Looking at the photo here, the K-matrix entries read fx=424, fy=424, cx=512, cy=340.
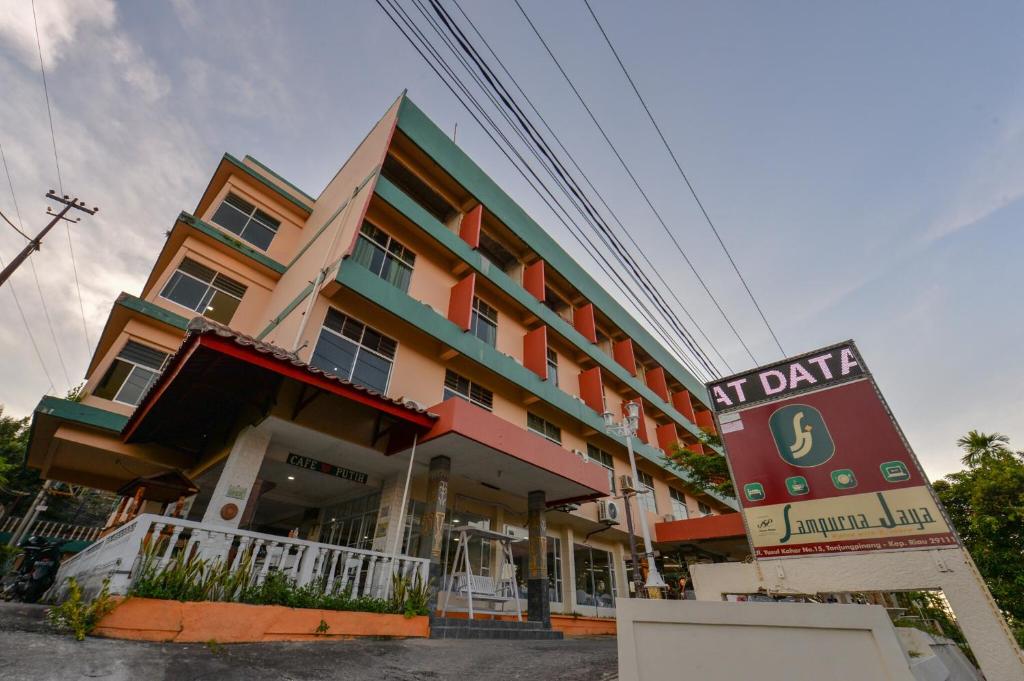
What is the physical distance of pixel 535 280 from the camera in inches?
675

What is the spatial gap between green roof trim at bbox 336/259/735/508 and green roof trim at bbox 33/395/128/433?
228 inches

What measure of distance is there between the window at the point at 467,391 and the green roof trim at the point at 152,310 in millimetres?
7044

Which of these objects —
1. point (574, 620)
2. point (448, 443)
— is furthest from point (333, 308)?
point (574, 620)

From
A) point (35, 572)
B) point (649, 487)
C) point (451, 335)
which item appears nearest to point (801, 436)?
point (451, 335)

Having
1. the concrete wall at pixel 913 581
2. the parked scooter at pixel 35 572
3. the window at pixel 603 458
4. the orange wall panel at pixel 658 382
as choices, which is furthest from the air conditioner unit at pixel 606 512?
the parked scooter at pixel 35 572

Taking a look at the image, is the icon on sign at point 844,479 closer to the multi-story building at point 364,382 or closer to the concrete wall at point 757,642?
the concrete wall at point 757,642

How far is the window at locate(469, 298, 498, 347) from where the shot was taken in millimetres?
14516

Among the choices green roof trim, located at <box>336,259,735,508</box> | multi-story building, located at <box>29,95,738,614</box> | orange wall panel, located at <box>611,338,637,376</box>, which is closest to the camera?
multi-story building, located at <box>29,95,738,614</box>

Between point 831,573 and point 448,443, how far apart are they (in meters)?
6.92

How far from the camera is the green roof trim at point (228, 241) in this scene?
39.3 feet

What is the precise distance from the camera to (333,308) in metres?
10.7

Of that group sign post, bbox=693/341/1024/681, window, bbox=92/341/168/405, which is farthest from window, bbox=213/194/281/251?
sign post, bbox=693/341/1024/681

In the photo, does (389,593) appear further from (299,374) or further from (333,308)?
(333,308)

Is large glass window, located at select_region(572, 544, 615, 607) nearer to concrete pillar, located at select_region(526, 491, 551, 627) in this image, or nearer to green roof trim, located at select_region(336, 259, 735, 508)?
concrete pillar, located at select_region(526, 491, 551, 627)
